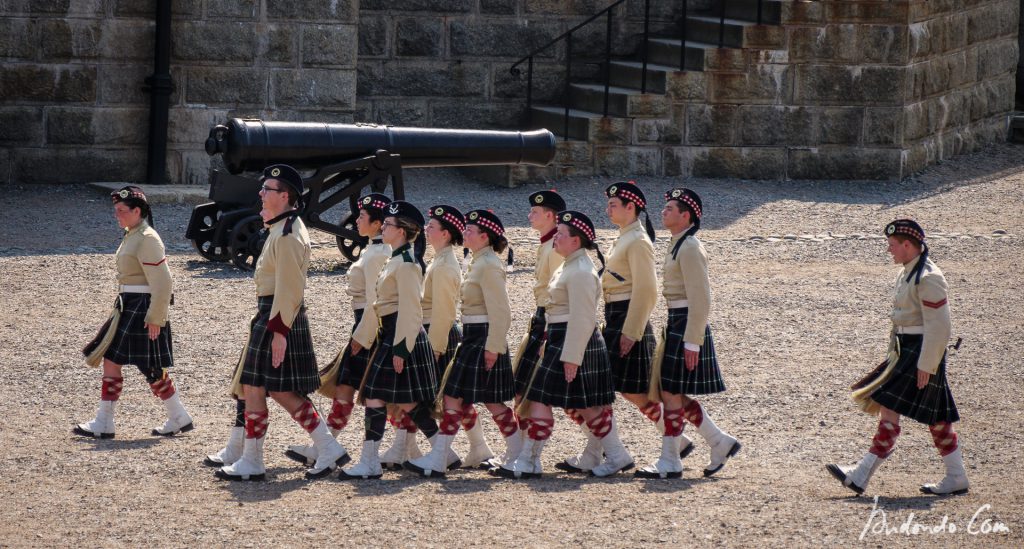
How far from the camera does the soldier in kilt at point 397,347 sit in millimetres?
7281

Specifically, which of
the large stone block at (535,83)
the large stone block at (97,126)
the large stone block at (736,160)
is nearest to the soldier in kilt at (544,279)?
the large stone block at (97,126)

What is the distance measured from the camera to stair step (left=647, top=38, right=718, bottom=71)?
56.4 feet

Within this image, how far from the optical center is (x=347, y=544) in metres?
6.17

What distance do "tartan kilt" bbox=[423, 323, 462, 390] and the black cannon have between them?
4.72 metres

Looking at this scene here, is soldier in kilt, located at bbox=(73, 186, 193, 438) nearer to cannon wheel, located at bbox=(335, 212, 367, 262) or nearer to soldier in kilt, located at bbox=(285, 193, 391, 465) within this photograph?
soldier in kilt, located at bbox=(285, 193, 391, 465)

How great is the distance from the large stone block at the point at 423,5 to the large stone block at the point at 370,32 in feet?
0.42

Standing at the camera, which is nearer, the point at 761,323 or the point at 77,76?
the point at 761,323

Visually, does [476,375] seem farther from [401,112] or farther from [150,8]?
[401,112]

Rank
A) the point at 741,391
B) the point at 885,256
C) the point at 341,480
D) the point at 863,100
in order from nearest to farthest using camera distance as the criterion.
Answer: the point at 341,480 < the point at 741,391 < the point at 885,256 < the point at 863,100

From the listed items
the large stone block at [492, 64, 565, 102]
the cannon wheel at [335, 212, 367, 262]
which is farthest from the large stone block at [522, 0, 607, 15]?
the cannon wheel at [335, 212, 367, 262]

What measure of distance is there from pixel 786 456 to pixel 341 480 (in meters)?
2.41

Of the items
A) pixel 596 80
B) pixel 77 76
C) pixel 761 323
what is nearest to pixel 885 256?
pixel 761 323

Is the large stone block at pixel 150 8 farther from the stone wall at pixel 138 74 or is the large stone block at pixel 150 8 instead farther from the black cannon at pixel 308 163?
the black cannon at pixel 308 163

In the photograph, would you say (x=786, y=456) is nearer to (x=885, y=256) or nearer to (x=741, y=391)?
(x=741, y=391)
